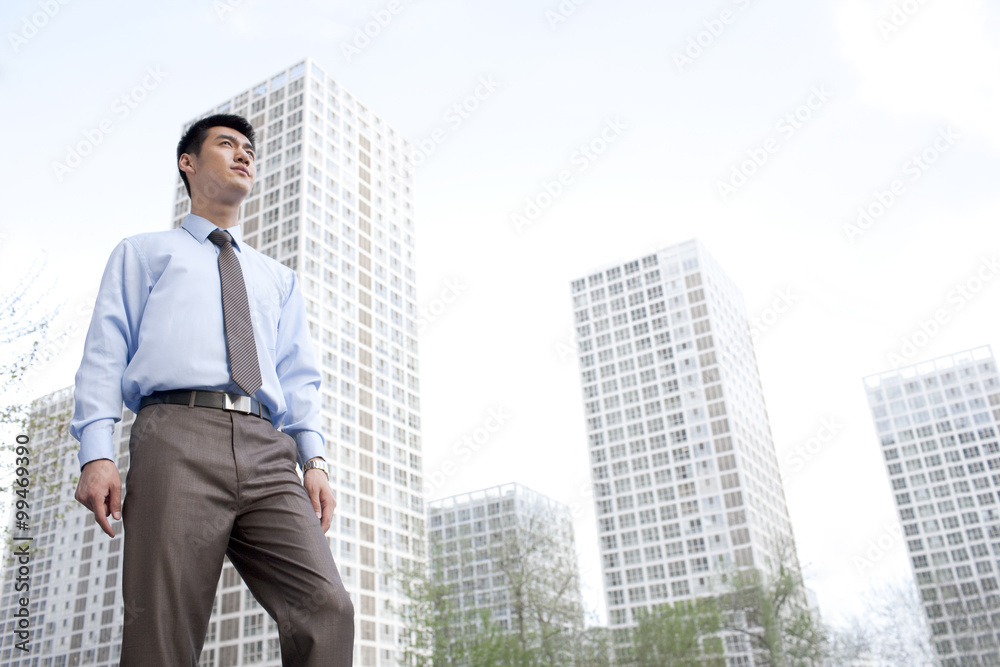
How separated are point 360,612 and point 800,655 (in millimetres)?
33661

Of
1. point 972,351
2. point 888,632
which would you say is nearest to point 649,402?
point 888,632

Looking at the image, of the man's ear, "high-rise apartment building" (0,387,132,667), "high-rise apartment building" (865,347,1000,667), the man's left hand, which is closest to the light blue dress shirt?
the man's left hand

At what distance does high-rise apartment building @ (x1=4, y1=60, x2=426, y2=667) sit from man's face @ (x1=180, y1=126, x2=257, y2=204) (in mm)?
59199

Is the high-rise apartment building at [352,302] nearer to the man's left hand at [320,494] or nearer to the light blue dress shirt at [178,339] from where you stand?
the light blue dress shirt at [178,339]

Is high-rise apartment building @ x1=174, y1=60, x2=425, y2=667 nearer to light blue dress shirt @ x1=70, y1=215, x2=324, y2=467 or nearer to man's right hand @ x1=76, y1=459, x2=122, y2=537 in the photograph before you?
light blue dress shirt @ x1=70, y1=215, x2=324, y2=467

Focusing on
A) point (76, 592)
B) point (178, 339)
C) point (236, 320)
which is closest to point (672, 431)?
point (76, 592)

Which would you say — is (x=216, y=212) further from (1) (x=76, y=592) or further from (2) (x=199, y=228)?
(1) (x=76, y=592)

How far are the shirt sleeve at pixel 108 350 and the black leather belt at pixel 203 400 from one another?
120mm

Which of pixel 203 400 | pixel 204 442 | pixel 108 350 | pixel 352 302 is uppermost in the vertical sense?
pixel 352 302

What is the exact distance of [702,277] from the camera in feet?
316

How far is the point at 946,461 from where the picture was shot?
361 ft

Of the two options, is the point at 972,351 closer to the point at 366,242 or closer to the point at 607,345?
the point at 607,345

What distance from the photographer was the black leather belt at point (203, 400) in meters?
2.82

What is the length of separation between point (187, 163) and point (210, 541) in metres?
1.69
